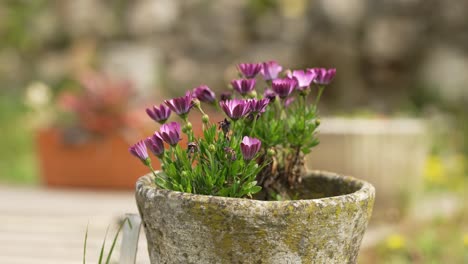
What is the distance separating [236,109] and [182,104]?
18cm

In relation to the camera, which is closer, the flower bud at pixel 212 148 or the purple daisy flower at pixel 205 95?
the flower bud at pixel 212 148

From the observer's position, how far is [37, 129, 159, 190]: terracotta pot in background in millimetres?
5379

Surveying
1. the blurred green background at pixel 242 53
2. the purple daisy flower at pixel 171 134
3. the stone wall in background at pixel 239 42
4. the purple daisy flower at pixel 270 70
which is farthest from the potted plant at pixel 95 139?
the purple daisy flower at pixel 171 134

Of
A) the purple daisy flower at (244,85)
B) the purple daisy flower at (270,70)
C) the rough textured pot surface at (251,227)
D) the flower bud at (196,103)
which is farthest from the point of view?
the purple daisy flower at (270,70)

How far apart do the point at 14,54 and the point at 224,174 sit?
797cm

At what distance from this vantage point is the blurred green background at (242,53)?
6629 mm

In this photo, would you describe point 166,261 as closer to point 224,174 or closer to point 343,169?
point 224,174

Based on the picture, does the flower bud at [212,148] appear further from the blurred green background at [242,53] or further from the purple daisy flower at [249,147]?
the blurred green background at [242,53]

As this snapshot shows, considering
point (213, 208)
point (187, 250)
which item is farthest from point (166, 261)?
point (213, 208)

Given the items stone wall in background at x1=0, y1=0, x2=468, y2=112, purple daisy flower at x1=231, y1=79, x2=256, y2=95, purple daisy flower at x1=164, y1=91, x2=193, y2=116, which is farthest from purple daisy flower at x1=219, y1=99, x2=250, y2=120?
stone wall in background at x1=0, y1=0, x2=468, y2=112

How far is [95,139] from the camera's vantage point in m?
5.41

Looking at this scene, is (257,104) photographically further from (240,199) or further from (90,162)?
(90,162)

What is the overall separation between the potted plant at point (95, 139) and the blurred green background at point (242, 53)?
22 centimetres

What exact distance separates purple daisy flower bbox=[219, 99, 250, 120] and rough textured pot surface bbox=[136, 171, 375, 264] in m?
0.24
